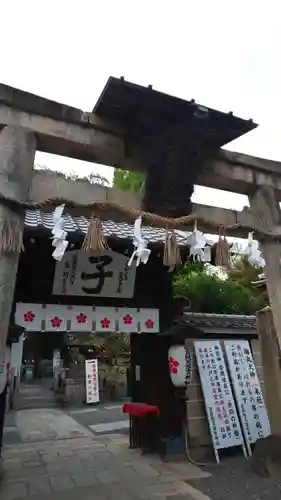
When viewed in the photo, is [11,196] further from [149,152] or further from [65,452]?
[65,452]

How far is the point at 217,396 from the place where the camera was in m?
8.25

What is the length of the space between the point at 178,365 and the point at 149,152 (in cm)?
484

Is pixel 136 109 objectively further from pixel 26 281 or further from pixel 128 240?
pixel 26 281

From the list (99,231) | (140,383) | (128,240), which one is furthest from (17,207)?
(140,383)

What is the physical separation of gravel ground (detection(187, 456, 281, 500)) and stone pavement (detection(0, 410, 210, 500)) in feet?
0.70

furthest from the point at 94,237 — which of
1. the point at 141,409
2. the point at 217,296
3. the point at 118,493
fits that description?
the point at 217,296

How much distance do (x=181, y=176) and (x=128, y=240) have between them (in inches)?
91.6

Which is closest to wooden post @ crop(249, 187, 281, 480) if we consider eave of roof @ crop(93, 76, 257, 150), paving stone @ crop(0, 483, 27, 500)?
eave of roof @ crop(93, 76, 257, 150)

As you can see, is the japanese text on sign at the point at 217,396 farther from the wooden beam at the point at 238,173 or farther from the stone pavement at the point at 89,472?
the wooden beam at the point at 238,173

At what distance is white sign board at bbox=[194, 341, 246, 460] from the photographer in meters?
7.95

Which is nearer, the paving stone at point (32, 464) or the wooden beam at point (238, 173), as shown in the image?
the wooden beam at point (238, 173)

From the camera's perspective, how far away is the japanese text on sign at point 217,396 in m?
→ 7.95

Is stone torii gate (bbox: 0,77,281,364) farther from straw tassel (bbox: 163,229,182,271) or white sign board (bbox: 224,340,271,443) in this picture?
white sign board (bbox: 224,340,271,443)

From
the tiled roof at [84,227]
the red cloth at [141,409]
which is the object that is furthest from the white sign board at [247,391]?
the tiled roof at [84,227]
